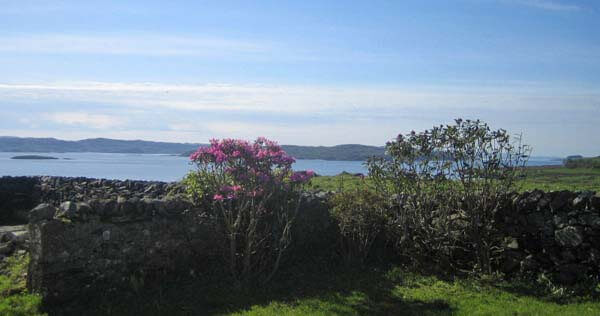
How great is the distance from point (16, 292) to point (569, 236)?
9116 mm

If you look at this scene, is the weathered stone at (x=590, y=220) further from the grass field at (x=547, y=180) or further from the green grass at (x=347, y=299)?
the grass field at (x=547, y=180)

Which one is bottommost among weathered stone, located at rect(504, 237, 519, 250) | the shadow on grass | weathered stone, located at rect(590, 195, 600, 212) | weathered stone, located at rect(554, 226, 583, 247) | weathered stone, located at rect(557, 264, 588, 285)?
the shadow on grass

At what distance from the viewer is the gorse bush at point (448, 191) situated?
10445mm

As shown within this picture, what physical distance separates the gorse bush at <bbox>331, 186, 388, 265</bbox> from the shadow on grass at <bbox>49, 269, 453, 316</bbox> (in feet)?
3.90

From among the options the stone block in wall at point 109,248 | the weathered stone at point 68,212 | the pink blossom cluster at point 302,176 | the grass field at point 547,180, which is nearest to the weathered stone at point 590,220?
the pink blossom cluster at point 302,176

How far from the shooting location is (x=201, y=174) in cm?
1064

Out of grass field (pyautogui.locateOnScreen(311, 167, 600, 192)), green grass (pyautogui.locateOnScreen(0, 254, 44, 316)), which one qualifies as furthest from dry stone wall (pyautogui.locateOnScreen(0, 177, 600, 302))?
grass field (pyautogui.locateOnScreen(311, 167, 600, 192))

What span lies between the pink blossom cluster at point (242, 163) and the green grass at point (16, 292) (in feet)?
10.6

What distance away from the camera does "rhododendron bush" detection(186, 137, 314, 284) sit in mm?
9875

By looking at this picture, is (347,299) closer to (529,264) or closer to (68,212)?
(529,264)

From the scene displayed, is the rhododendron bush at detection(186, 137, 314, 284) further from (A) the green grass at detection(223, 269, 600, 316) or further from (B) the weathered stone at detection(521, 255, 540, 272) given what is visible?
(B) the weathered stone at detection(521, 255, 540, 272)

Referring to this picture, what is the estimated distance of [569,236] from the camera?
9719 mm

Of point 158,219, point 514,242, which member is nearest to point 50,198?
point 158,219

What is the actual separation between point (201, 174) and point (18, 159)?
163 ft
